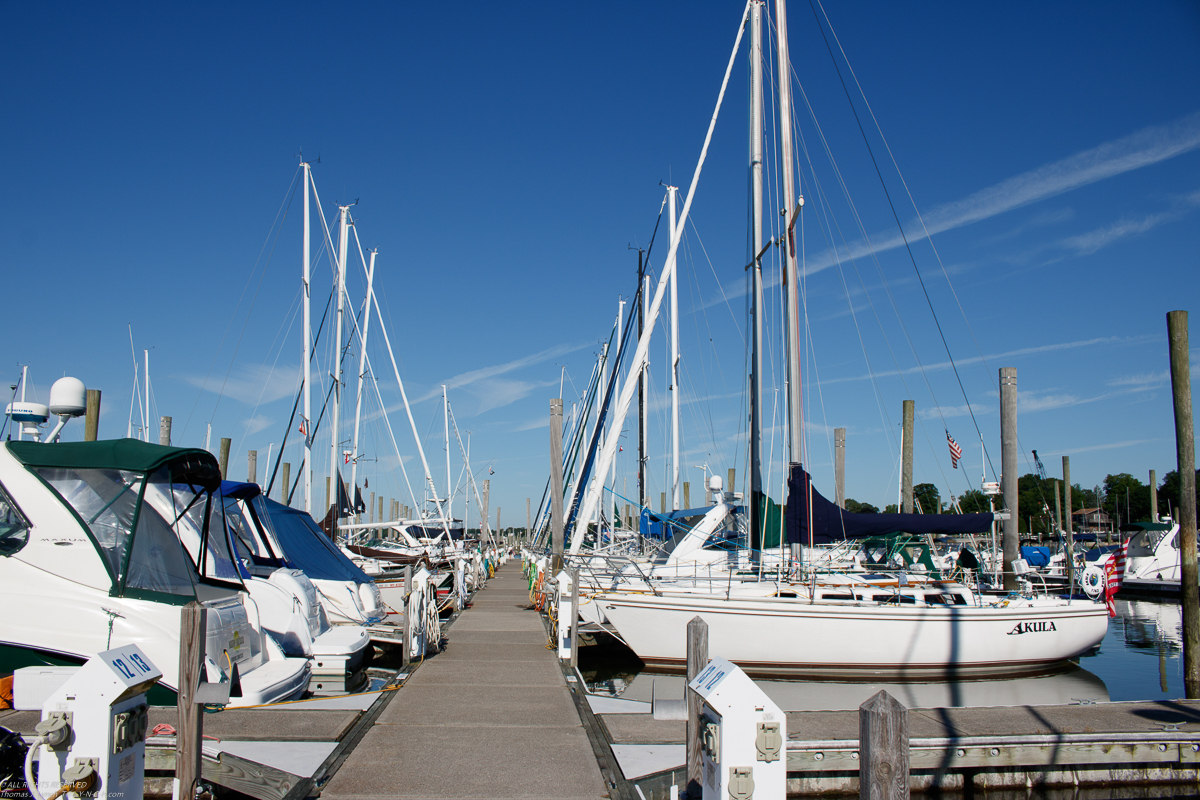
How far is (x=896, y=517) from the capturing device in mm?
14586

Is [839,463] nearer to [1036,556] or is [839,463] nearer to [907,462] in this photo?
[907,462]

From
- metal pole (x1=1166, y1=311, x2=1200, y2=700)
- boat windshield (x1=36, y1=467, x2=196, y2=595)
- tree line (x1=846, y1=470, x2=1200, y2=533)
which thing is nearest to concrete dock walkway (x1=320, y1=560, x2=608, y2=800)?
boat windshield (x1=36, y1=467, x2=196, y2=595)

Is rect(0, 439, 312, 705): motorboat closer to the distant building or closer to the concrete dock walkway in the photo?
the concrete dock walkway

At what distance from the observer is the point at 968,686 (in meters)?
13.9

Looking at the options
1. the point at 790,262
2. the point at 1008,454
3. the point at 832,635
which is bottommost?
the point at 832,635

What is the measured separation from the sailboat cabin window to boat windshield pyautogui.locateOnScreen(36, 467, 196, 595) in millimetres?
411

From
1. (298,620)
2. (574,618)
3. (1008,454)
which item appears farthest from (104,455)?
(1008,454)

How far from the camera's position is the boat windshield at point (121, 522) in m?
8.73

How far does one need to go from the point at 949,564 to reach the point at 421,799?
26204 mm

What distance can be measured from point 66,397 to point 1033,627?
657 inches

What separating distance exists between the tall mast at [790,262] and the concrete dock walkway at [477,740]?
6.44 meters

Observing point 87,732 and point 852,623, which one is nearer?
point 87,732

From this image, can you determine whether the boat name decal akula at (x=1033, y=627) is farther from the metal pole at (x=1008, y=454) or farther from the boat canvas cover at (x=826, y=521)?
the metal pole at (x=1008, y=454)

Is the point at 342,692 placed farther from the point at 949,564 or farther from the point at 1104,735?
the point at 949,564
